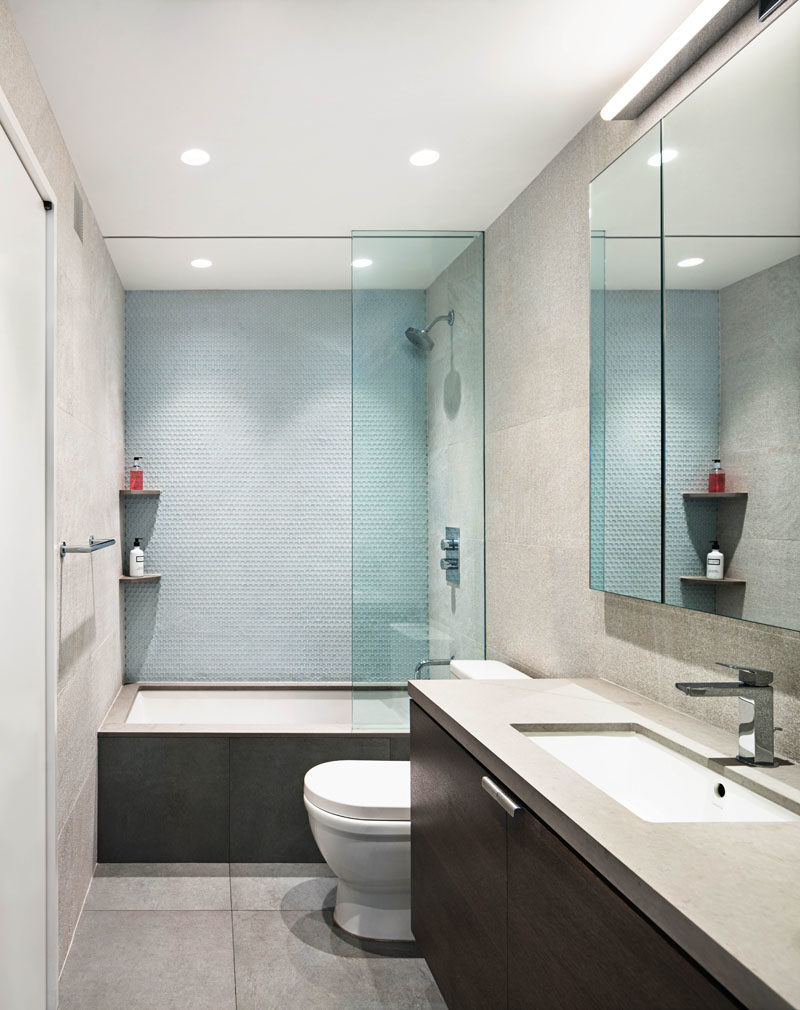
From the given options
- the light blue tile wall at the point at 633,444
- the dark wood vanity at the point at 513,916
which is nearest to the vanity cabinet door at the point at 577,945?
the dark wood vanity at the point at 513,916

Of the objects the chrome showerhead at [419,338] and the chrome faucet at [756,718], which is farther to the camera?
the chrome showerhead at [419,338]

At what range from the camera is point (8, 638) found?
173 cm

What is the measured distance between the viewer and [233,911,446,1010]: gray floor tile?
2180 millimetres

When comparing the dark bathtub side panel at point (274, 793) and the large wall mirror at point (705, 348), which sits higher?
the large wall mirror at point (705, 348)

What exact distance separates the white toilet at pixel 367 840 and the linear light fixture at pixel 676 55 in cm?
173

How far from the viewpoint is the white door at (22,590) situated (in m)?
1.71

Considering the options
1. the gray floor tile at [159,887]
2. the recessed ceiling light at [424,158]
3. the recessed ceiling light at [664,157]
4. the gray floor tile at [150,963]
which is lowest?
the gray floor tile at [159,887]

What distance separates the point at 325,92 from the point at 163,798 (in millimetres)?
2539

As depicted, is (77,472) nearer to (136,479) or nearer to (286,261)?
(136,479)

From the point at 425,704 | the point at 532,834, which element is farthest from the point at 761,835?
the point at 425,704

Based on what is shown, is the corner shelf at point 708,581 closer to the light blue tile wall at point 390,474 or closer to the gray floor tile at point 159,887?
the light blue tile wall at point 390,474

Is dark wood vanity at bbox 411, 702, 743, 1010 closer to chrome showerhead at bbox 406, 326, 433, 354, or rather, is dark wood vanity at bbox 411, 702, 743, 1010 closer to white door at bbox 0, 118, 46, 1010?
white door at bbox 0, 118, 46, 1010

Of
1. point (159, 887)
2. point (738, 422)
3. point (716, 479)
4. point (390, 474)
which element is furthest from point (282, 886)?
point (738, 422)

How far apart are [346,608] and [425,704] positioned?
2228 mm
